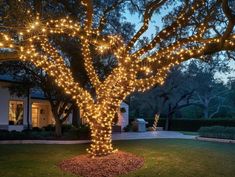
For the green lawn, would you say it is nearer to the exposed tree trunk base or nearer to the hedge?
the exposed tree trunk base

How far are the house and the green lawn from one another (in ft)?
26.5

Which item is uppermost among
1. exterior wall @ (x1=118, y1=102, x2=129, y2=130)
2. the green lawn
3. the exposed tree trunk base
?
exterior wall @ (x1=118, y1=102, x2=129, y2=130)

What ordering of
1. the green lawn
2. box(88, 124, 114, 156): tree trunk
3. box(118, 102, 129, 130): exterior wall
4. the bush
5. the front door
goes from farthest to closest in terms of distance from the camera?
1. box(118, 102, 129, 130): exterior wall
2. the front door
3. the bush
4. box(88, 124, 114, 156): tree trunk
5. the green lawn

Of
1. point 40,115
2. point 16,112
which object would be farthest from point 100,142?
point 40,115

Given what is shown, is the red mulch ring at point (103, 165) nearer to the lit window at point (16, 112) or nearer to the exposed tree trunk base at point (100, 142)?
the exposed tree trunk base at point (100, 142)

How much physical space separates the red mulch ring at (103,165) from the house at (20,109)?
1127cm

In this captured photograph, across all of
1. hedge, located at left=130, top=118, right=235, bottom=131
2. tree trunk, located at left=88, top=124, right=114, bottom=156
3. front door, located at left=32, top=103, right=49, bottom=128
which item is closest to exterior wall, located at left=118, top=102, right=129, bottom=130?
hedge, located at left=130, top=118, right=235, bottom=131

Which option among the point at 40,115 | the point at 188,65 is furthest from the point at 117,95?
the point at 188,65

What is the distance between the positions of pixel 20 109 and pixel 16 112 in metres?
0.37

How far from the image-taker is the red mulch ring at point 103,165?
31.0 feet

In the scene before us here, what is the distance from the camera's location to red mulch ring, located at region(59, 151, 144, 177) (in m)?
9.46

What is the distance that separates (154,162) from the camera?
11047 millimetres

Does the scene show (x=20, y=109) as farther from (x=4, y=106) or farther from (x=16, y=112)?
(x=4, y=106)

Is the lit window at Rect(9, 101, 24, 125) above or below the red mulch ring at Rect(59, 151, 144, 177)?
above
